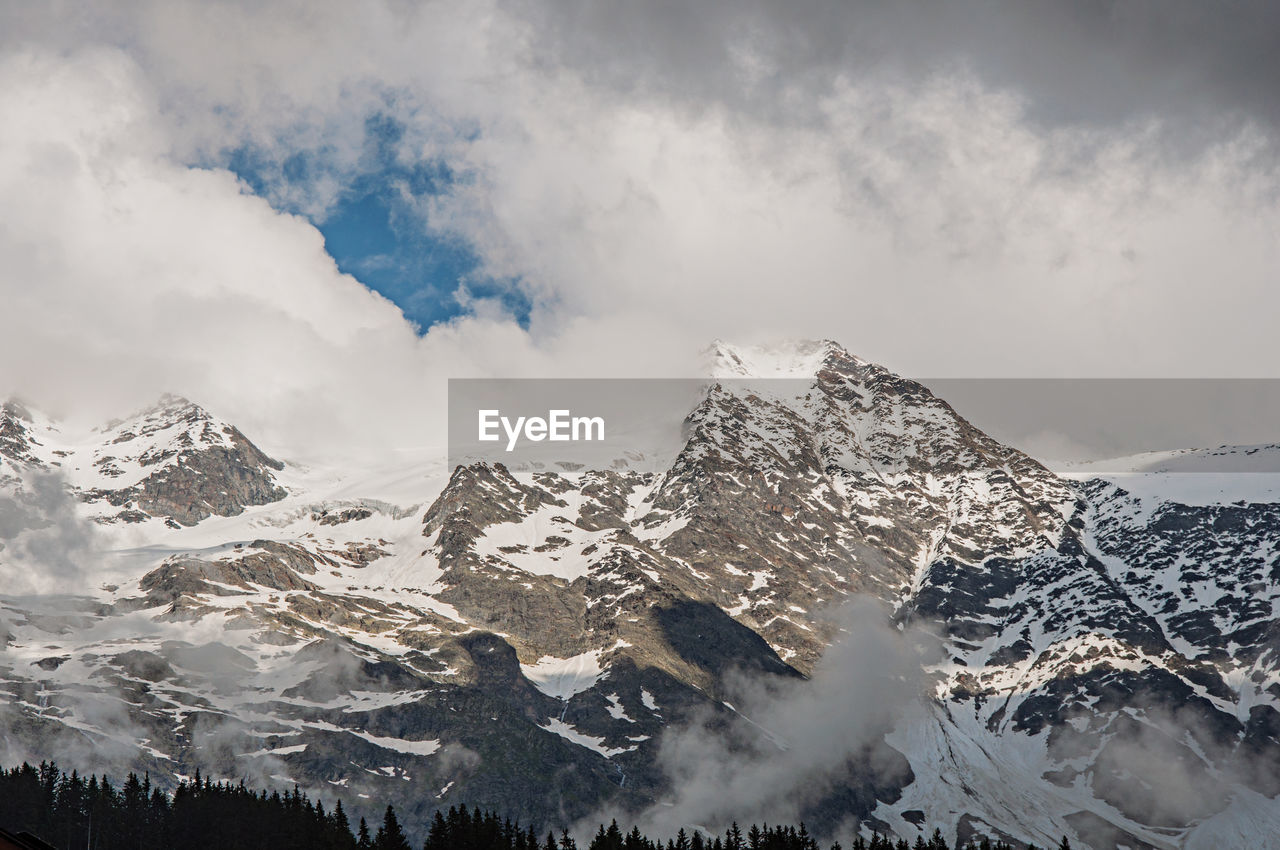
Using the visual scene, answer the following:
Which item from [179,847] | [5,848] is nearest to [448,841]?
[179,847]

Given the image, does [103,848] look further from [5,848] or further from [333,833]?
[5,848]

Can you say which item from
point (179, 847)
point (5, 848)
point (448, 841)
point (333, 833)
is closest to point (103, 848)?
point (179, 847)

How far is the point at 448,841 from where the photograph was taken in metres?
196

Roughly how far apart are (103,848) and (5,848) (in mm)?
153577

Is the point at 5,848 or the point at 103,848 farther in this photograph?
the point at 103,848

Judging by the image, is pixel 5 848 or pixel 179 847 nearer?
pixel 5 848

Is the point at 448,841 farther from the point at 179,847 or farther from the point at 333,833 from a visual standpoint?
the point at 179,847

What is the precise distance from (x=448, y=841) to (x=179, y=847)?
39.4 m

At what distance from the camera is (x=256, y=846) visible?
653 ft

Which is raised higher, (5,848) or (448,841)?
(5,848)

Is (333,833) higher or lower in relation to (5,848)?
lower

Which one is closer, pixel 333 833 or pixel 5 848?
pixel 5 848

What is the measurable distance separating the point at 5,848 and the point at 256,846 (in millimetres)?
154534

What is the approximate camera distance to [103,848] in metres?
193
